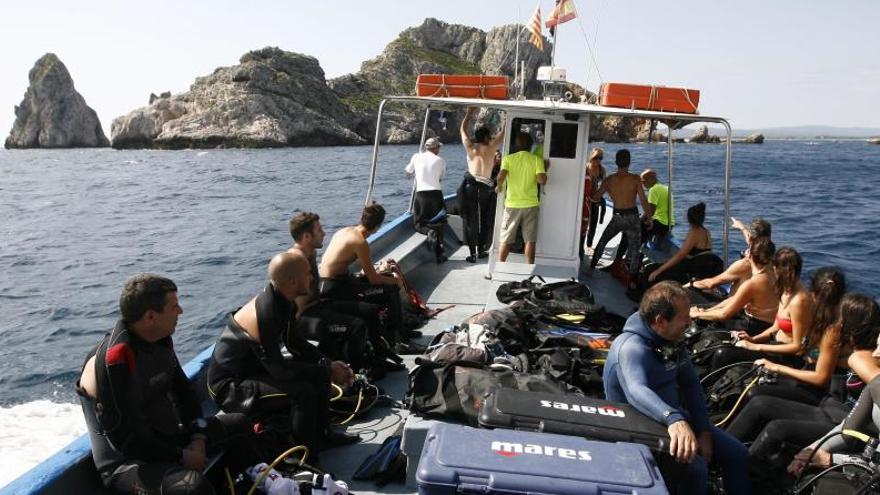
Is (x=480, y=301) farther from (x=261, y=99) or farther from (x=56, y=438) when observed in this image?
(x=261, y=99)

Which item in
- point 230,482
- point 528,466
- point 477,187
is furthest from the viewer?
point 477,187

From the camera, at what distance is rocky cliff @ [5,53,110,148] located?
114 m

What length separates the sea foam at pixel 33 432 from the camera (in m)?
5.85

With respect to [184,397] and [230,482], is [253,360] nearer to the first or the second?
[184,397]

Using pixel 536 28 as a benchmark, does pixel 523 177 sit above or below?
below

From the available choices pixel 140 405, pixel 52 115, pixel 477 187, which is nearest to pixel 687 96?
pixel 477 187

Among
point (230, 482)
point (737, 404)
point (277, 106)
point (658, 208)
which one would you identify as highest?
point (277, 106)

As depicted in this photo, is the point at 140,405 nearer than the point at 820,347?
Yes

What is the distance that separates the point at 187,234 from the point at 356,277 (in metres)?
15.4

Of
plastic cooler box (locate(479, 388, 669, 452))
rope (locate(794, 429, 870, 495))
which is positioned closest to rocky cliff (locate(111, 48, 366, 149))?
plastic cooler box (locate(479, 388, 669, 452))

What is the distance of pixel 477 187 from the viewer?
28.2 feet

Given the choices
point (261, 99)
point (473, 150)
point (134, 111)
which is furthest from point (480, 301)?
point (134, 111)

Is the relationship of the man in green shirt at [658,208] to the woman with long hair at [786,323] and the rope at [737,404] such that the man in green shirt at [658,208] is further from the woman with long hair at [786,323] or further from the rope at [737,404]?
the rope at [737,404]

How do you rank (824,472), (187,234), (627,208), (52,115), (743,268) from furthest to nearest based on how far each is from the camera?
(52,115) → (187,234) → (627,208) → (743,268) → (824,472)
